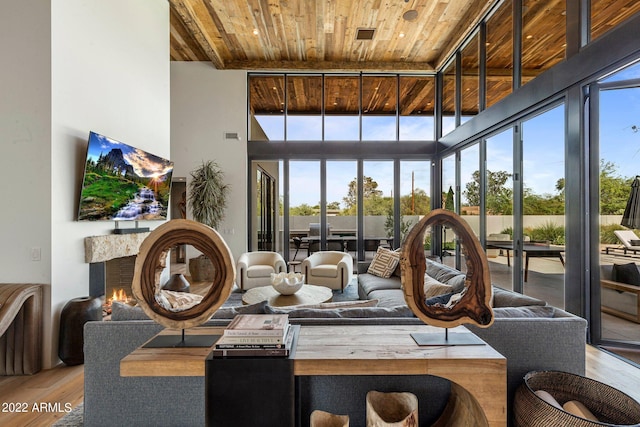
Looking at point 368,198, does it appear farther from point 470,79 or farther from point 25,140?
point 25,140

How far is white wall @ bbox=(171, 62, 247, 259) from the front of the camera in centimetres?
709

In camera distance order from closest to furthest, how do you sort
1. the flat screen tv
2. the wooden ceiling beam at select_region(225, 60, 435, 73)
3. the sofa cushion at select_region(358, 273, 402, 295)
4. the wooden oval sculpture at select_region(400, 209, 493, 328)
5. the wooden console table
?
the wooden console table
the wooden oval sculpture at select_region(400, 209, 493, 328)
the flat screen tv
the sofa cushion at select_region(358, 273, 402, 295)
the wooden ceiling beam at select_region(225, 60, 435, 73)

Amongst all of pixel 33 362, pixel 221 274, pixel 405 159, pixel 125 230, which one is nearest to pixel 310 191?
pixel 405 159

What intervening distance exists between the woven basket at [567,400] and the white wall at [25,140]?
3.62 m

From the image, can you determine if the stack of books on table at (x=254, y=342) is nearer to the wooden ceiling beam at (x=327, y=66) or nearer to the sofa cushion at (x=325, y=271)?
the sofa cushion at (x=325, y=271)

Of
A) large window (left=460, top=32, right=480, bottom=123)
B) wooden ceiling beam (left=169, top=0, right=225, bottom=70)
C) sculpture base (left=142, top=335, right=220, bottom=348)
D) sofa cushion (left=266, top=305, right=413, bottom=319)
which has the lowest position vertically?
sofa cushion (left=266, top=305, right=413, bottom=319)

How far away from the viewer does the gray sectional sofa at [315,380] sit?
1.78 m

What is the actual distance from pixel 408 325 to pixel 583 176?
9.04ft

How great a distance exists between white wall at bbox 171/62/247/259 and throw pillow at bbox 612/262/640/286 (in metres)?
5.94

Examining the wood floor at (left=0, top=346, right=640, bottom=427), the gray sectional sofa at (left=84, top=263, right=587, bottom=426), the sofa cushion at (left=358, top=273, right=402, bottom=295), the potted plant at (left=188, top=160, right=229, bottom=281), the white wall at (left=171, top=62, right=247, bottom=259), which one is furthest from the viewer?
the white wall at (left=171, top=62, right=247, bottom=259)

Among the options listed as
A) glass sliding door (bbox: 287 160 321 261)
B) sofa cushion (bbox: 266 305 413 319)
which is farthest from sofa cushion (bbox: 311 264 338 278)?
sofa cushion (bbox: 266 305 413 319)

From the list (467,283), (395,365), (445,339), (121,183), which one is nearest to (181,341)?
(395,365)

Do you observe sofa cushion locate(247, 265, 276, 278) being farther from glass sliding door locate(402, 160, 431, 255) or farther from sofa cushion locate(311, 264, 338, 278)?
glass sliding door locate(402, 160, 431, 255)

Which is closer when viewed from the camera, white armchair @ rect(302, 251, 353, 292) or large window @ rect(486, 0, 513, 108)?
large window @ rect(486, 0, 513, 108)
